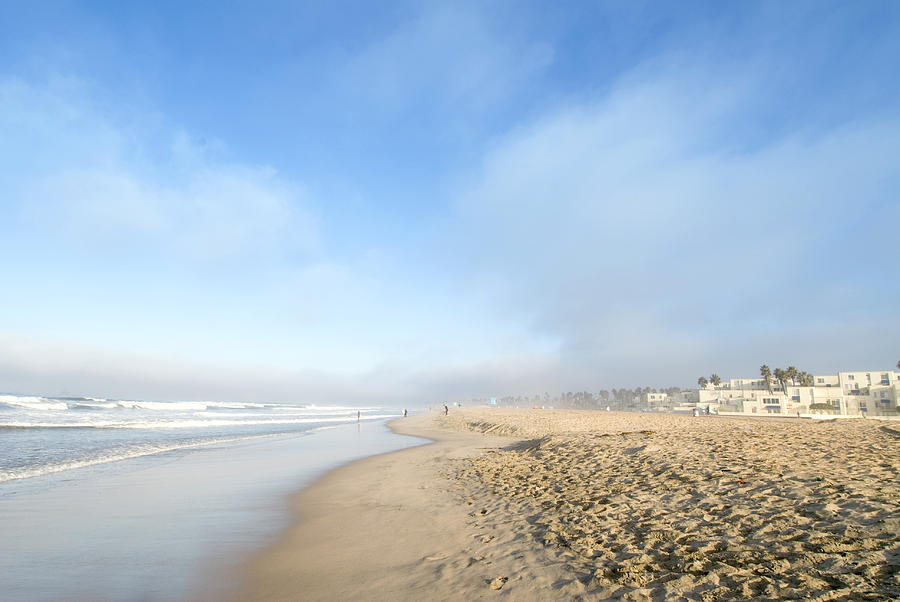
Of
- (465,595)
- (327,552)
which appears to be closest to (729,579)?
(465,595)

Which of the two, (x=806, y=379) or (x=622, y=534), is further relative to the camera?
(x=806, y=379)

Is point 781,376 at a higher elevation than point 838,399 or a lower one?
higher

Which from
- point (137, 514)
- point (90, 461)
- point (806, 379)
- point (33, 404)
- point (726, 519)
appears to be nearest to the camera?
point (726, 519)

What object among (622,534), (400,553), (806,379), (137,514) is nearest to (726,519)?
(622,534)

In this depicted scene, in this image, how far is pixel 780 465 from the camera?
9820 mm

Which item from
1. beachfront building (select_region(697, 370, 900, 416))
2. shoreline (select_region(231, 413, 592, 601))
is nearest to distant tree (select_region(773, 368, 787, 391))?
beachfront building (select_region(697, 370, 900, 416))

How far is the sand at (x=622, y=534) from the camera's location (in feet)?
16.6

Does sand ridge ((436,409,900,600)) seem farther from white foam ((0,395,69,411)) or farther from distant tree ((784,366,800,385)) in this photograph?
distant tree ((784,366,800,385))

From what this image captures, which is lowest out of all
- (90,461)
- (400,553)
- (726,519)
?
(90,461)

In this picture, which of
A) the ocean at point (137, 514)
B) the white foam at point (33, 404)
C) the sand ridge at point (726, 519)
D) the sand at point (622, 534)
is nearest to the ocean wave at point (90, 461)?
the ocean at point (137, 514)

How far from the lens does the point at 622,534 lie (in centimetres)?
686

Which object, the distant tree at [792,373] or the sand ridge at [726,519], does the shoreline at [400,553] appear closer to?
the sand ridge at [726,519]

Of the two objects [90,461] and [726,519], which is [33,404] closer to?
[90,461]

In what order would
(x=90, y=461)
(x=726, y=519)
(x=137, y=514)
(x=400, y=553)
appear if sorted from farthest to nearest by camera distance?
(x=90, y=461)
(x=137, y=514)
(x=400, y=553)
(x=726, y=519)
